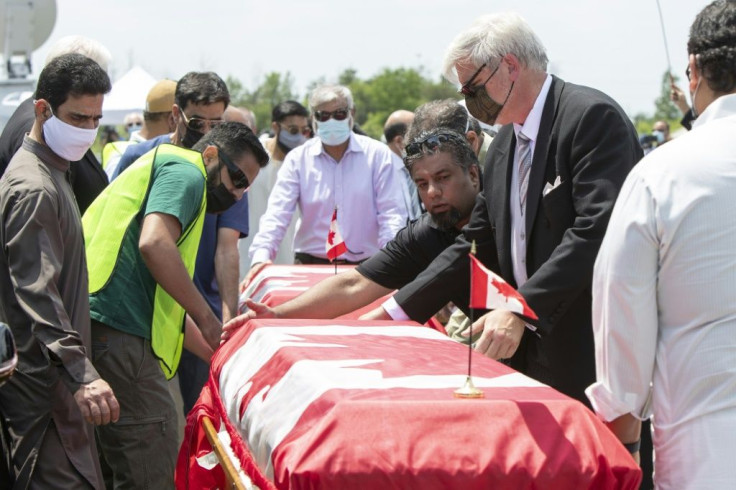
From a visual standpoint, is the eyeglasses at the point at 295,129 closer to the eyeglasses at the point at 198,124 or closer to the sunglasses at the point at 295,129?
the sunglasses at the point at 295,129

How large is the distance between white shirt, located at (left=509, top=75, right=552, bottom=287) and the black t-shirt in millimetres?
672

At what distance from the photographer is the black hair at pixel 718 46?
2.40 m

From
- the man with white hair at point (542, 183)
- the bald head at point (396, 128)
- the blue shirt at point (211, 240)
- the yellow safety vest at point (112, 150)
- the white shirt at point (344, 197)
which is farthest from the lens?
the bald head at point (396, 128)

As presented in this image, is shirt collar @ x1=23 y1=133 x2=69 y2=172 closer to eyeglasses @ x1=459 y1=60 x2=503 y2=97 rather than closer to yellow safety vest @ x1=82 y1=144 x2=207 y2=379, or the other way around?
yellow safety vest @ x1=82 y1=144 x2=207 y2=379

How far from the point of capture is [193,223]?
4.45m

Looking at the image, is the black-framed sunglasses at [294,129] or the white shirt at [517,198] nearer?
the white shirt at [517,198]

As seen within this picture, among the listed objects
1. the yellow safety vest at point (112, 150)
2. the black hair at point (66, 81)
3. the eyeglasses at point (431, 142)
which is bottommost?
the yellow safety vest at point (112, 150)

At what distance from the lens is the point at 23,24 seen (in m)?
7.78

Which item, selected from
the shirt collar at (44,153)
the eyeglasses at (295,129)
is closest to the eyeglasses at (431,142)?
the shirt collar at (44,153)

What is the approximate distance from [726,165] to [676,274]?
10.0 inches

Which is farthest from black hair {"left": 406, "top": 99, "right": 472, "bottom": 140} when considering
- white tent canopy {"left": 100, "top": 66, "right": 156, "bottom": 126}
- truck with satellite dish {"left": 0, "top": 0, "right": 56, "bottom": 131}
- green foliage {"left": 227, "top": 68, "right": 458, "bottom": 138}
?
green foliage {"left": 227, "top": 68, "right": 458, "bottom": 138}

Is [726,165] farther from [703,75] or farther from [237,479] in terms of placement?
[237,479]

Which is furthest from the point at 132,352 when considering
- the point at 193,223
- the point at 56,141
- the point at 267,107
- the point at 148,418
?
the point at 267,107

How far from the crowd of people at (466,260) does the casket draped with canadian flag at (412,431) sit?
0.58ft
